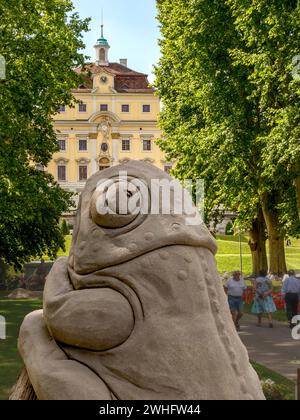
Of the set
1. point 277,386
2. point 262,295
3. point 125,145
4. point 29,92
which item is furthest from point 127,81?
point 277,386

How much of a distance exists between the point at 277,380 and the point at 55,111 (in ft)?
49.4

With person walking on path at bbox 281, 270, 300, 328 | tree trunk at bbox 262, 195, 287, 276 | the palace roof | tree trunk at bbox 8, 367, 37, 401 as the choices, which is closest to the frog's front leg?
tree trunk at bbox 8, 367, 37, 401

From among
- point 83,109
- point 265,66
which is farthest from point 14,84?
point 83,109

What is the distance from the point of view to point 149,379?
305 cm

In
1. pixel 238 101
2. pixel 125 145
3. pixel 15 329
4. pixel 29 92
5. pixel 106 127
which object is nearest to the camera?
pixel 15 329

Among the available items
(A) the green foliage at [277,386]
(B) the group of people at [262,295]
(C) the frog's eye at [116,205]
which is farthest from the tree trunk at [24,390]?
(B) the group of people at [262,295]

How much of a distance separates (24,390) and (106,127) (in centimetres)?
7184

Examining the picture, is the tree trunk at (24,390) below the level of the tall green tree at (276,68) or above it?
below

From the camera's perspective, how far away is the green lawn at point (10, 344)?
9.34m

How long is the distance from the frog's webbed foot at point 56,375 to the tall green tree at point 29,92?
42.7 feet

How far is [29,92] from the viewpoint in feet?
57.8

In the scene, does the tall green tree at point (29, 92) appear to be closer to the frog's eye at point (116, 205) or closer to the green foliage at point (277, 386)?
the green foliage at point (277, 386)

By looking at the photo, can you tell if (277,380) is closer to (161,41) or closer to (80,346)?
(80,346)

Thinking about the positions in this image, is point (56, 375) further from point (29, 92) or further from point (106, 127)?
point (106, 127)
